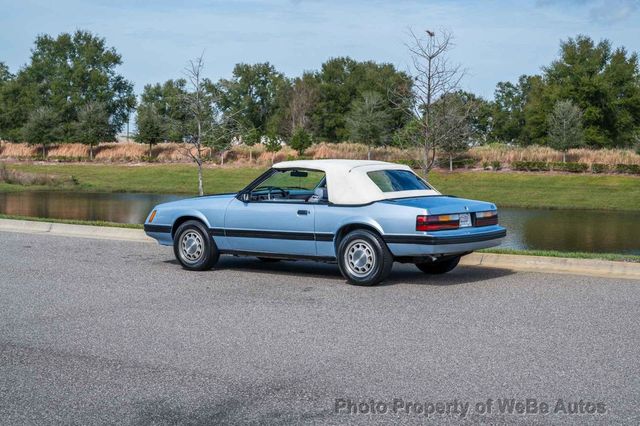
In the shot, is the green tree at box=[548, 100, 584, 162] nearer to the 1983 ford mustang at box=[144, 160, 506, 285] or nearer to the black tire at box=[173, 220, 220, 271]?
the 1983 ford mustang at box=[144, 160, 506, 285]

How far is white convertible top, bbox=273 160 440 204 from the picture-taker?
436 inches

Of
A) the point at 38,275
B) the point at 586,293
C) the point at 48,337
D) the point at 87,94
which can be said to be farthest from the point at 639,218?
the point at 87,94

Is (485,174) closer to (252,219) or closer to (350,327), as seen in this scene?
(252,219)

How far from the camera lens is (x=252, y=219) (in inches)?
458

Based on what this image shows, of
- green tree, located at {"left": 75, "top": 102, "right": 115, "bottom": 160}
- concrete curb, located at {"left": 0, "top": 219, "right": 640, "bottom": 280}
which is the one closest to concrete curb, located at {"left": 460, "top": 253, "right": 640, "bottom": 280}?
concrete curb, located at {"left": 0, "top": 219, "right": 640, "bottom": 280}

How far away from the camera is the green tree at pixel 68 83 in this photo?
85.1 meters

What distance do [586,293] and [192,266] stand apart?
5513 mm

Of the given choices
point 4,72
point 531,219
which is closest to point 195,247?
point 531,219

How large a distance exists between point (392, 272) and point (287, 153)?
153 feet

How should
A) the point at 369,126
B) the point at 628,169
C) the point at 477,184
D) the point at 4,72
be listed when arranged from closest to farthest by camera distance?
the point at 477,184 < the point at 628,169 < the point at 369,126 < the point at 4,72

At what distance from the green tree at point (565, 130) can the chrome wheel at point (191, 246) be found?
4126 cm

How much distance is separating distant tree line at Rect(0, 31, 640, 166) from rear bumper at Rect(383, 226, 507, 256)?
37.3 metres

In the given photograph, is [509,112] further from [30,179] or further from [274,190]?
[274,190]

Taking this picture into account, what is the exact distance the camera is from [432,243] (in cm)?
1032
